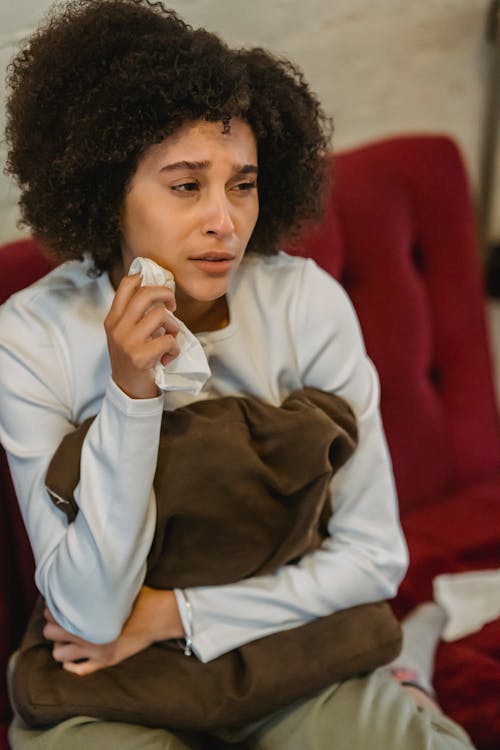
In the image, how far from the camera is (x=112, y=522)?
101 centimetres

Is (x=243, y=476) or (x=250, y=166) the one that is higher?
(x=250, y=166)

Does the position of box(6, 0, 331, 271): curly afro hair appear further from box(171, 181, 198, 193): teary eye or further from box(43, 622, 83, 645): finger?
box(43, 622, 83, 645): finger

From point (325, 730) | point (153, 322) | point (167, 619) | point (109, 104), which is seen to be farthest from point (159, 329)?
point (325, 730)

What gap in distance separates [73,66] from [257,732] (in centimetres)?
78

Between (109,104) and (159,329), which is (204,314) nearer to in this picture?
(159,329)

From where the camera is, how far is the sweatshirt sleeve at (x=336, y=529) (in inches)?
44.3

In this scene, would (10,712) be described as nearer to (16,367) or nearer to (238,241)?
(16,367)

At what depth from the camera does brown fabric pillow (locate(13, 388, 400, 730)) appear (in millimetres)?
1067

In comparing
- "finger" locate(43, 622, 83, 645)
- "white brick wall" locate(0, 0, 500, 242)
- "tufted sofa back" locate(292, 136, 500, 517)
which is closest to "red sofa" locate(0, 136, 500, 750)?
"tufted sofa back" locate(292, 136, 500, 517)

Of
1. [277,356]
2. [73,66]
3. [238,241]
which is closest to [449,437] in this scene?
[277,356]

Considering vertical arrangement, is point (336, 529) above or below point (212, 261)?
below

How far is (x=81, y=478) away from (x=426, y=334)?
0.81 meters

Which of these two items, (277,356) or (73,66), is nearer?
(73,66)

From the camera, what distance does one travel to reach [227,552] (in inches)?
43.6
